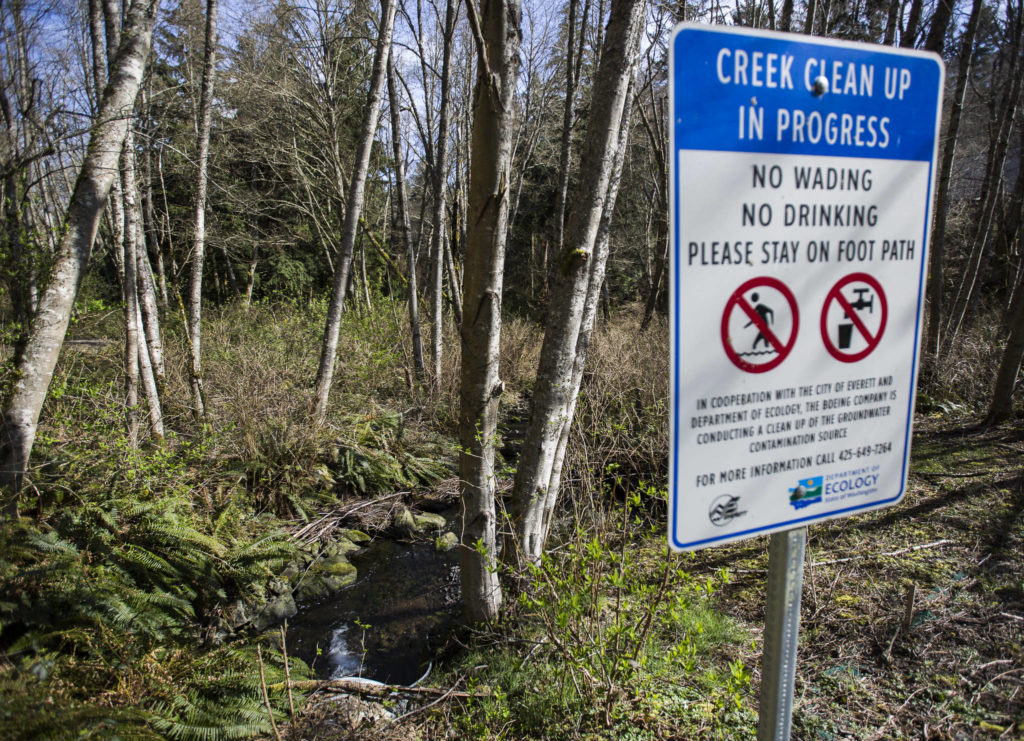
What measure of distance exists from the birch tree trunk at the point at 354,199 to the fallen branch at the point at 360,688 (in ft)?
13.3

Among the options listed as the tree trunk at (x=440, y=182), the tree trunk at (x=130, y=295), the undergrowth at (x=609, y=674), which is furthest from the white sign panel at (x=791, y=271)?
the tree trunk at (x=440, y=182)

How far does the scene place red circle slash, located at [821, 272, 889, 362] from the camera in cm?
108

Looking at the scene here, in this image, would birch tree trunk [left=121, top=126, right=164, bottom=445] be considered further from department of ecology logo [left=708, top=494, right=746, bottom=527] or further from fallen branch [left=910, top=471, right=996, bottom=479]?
fallen branch [left=910, top=471, right=996, bottom=479]

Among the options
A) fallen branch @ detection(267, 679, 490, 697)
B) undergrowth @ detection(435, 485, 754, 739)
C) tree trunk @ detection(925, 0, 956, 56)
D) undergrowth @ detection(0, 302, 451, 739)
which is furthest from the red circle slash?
tree trunk @ detection(925, 0, 956, 56)

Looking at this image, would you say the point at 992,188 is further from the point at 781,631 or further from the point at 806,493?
the point at 781,631

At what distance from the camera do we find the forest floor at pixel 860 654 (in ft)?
8.25

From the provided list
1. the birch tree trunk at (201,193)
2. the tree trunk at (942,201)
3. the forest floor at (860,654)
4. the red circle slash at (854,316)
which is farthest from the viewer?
the tree trunk at (942,201)

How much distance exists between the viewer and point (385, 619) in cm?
504

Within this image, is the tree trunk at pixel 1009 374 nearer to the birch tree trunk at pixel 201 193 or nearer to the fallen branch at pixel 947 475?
the fallen branch at pixel 947 475

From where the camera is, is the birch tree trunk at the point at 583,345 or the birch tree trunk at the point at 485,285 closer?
the birch tree trunk at the point at 485,285

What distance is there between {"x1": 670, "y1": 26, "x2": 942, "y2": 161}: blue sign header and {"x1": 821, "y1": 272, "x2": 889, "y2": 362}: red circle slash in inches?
9.6

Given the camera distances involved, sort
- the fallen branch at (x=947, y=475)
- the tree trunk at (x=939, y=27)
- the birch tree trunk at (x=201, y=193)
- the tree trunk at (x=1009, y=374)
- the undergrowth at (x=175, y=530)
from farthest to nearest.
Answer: the tree trunk at (x=939, y=27)
the birch tree trunk at (x=201, y=193)
the tree trunk at (x=1009, y=374)
the fallen branch at (x=947, y=475)
the undergrowth at (x=175, y=530)

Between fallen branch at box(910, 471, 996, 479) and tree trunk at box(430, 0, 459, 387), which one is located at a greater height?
tree trunk at box(430, 0, 459, 387)

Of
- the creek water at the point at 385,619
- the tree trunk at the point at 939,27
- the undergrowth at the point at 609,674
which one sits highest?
the tree trunk at the point at 939,27
